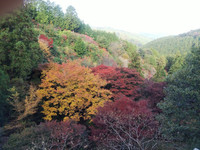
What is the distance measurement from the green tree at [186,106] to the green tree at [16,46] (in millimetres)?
10538

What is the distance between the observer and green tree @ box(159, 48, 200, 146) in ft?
25.5

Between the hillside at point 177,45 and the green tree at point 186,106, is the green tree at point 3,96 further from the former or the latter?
the hillside at point 177,45

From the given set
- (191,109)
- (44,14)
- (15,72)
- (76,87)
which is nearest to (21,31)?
(15,72)

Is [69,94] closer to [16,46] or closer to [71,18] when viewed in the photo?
[16,46]

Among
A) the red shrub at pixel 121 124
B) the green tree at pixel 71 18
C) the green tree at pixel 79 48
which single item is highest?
the green tree at pixel 71 18

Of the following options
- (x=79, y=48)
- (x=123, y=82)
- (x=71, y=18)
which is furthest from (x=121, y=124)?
(x=71, y=18)

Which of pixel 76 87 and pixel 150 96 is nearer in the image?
pixel 76 87

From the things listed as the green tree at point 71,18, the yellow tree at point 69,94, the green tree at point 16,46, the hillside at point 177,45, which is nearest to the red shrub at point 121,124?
the yellow tree at point 69,94

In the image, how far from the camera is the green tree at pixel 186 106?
7762 millimetres

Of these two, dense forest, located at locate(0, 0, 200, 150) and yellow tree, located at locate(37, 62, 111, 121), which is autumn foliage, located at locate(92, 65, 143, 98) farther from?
yellow tree, located at locate(37, 62, 111, 121)

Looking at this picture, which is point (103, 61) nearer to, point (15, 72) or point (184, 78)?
point (15, 72)

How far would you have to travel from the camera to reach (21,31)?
12.3 metres

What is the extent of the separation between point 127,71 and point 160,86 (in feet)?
11.7

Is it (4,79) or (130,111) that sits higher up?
(4,79)
